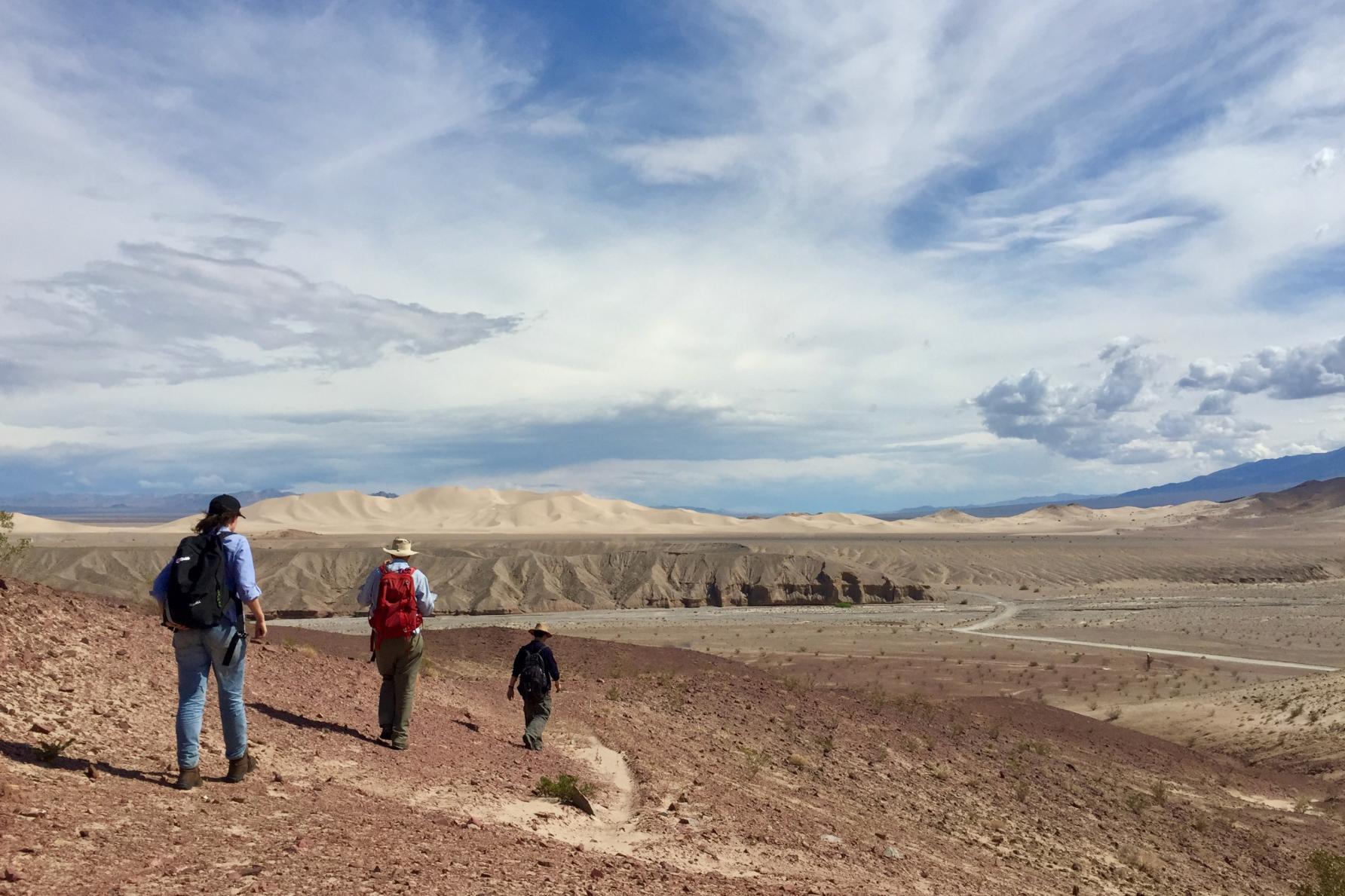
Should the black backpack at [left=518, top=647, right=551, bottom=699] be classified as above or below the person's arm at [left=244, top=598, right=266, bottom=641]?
below

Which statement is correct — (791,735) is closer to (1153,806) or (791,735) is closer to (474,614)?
(1153,806)

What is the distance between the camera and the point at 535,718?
10.6 metres

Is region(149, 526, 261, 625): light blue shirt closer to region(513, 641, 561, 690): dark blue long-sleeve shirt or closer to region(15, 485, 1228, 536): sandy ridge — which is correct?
region(513, 641, 561, 690): dark blue long-sleeve shirt

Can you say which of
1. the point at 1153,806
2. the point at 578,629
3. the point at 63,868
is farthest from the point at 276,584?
the point at 63,868

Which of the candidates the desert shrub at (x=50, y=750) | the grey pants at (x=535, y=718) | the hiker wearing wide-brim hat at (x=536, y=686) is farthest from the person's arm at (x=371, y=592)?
the desert shrub at (x=50, y=750)

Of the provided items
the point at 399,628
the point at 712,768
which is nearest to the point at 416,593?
the point at 399,628

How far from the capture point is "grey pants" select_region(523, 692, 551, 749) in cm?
1045

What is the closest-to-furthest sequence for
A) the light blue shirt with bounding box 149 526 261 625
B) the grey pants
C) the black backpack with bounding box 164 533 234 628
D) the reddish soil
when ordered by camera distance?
the reddish soil < the black backpack with bounding box 164 533 234 628 < the light blue shirt with bounding box 149 526 261 625 < the grey pants

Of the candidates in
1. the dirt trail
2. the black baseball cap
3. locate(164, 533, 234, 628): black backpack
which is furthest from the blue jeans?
the dirt trail

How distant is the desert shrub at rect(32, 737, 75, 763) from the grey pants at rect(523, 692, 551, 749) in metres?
4.82

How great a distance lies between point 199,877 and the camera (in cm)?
492

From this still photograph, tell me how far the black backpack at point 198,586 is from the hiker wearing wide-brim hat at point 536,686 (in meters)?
4.53

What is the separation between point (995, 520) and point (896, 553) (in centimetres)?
11474

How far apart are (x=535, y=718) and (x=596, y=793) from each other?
62.9 inches
